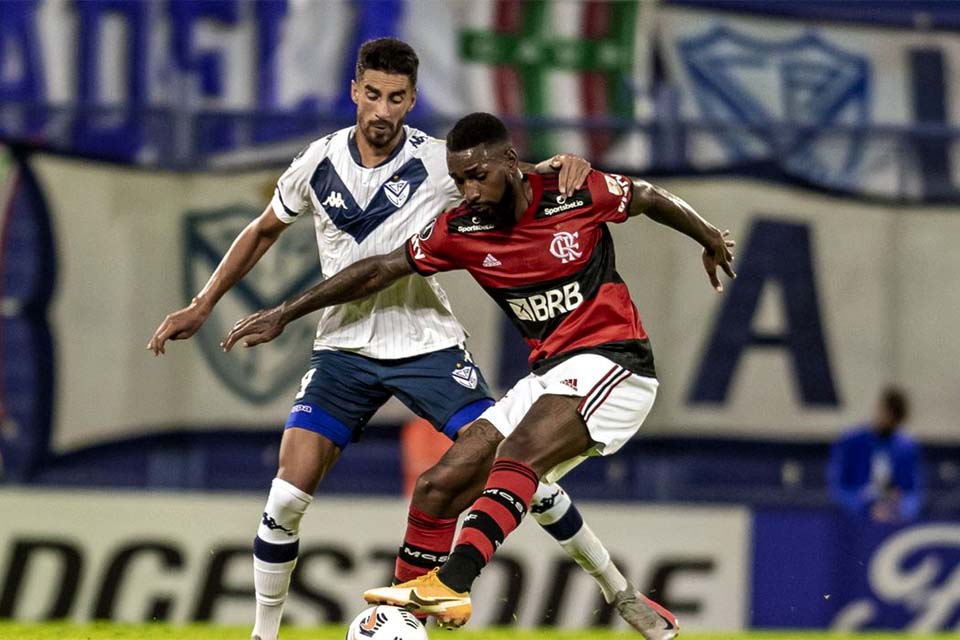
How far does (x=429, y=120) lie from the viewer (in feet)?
37.0

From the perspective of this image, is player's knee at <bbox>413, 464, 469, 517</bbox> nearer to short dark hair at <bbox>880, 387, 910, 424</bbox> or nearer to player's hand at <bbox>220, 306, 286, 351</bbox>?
player's hand at <bbox>220, 306, 286, 351</bbox>

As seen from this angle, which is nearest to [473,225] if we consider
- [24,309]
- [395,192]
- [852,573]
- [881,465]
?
[395,192]

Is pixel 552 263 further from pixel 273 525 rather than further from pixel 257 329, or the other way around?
pixel 273 525

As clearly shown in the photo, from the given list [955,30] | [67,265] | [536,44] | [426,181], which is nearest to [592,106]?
[536,44]

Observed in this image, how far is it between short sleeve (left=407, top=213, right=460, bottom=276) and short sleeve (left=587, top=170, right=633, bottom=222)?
21.2 inches

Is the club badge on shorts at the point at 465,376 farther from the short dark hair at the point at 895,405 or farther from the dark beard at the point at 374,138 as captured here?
the short dark hair at the point at 895,405

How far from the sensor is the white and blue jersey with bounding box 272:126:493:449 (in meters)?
6.70

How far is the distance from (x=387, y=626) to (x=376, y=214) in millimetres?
1530

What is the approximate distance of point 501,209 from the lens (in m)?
6.39

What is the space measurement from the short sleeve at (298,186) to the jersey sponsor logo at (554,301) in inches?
36.5

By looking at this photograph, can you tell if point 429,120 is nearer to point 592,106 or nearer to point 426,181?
point 592,106

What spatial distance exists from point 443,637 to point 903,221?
4.94 m

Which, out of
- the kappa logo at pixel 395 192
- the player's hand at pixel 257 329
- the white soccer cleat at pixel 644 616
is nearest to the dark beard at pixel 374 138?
the kappa logo at pixel 395 192

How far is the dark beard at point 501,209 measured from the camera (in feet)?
20.8
